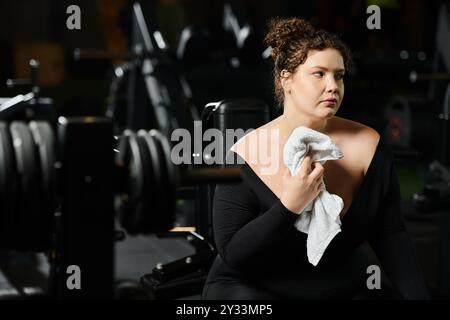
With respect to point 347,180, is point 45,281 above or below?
below

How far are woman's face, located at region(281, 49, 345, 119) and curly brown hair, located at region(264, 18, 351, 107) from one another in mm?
14

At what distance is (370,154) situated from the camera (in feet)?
5.52

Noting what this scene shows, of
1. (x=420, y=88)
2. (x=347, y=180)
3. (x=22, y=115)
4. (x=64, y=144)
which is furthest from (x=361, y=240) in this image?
(x=420, y=88)

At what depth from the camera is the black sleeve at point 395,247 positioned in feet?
5.43

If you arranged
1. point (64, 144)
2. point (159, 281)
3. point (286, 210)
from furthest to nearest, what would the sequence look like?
point (159, 281) < point (286, 210) < point (64, 144)

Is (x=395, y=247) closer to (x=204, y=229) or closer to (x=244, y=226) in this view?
(x=244, y=226)

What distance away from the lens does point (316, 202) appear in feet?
5.02

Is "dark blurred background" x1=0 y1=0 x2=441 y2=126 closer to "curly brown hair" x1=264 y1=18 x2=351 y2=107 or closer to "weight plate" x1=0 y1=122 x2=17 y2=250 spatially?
"curly brown hair" x1=264 y1=18 x2=351 y2=107

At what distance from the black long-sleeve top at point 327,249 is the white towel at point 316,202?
41 millimetres

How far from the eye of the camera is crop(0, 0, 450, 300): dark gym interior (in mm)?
1372

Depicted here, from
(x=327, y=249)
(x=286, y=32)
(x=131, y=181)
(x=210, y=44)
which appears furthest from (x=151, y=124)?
(x=131, y=181)
